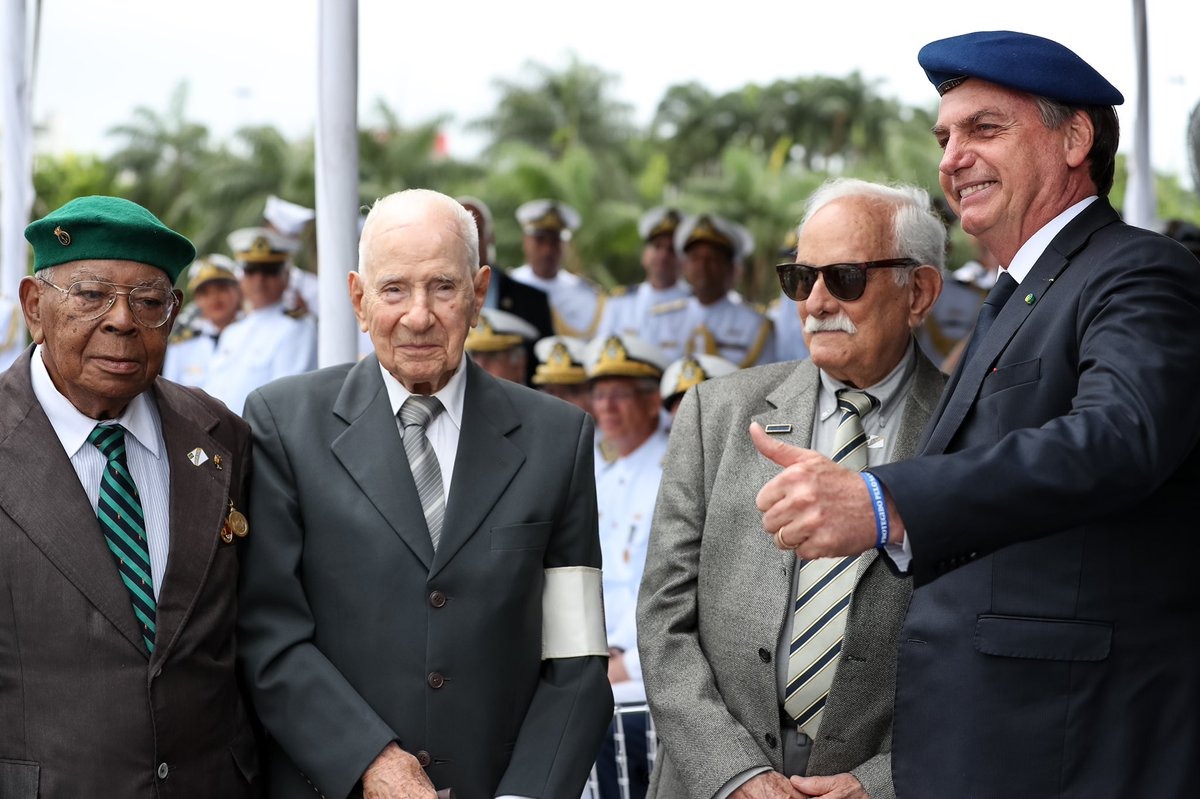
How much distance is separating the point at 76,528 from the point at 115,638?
0.23 meters

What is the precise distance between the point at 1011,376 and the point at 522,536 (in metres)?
1.10

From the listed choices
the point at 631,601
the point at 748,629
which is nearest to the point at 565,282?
the point at 631,601

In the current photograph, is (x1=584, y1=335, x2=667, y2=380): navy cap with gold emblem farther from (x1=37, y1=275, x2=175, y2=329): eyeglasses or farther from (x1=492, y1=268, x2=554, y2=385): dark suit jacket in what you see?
(x1=37, y1=275, x2=175, y2=329): eyeglasses

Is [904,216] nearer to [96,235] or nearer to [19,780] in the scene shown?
[96,235]

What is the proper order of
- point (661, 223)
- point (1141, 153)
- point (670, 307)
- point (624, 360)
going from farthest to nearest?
point (661, 223) → point (670, 307) → point (1141, 153) → point (624, 360)

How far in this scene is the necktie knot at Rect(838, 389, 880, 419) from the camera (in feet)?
10.7

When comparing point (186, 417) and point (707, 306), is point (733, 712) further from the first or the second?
point (707, 306)

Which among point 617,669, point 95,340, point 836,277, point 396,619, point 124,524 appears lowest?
point 617,669

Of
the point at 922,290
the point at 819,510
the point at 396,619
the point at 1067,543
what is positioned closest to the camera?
the point at 819,510

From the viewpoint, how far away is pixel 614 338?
6812 mm

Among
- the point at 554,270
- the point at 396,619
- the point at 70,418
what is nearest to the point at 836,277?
the point at 396,619

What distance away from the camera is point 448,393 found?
123 inches

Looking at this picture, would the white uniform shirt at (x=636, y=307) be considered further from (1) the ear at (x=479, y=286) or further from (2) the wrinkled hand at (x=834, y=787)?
(2) the wrinkled hand at (x=834, y=787)

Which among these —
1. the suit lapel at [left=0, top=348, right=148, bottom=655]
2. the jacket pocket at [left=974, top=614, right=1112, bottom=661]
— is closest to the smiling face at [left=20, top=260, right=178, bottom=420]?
the suit lapel at [left=0, top=348, right=148, bottom=655]
